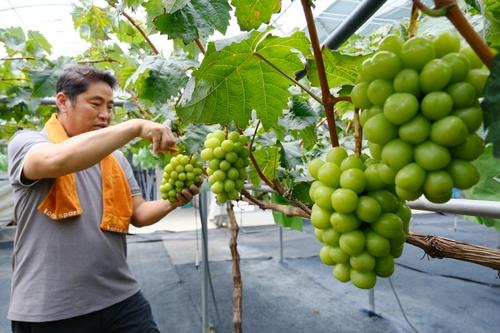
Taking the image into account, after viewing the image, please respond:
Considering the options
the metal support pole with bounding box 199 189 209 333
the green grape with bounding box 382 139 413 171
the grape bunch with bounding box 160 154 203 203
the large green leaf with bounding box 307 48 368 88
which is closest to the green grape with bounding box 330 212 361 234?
the green grape with bounding box 382 139 413 171

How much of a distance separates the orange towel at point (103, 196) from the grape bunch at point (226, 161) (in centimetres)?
94

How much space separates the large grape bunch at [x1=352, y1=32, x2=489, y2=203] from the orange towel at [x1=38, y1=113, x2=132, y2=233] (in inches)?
63.8

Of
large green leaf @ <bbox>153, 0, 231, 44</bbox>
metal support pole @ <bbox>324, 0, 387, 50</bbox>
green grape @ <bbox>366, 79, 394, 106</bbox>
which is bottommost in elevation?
green grape @ <bbox>366, 79, 394, 106</bbox>

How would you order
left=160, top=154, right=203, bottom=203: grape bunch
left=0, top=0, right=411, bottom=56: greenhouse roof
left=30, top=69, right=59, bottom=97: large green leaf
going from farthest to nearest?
left=0, top=0, right=411, bottom=56: greenhouse roof, left=30, top=69, right=59, bottom=97: large green leaf, left=160, top=154, right=203, bottom=203: grape bunch

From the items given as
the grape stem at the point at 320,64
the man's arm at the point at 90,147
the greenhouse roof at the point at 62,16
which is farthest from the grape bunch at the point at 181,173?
the greenhouse roof at the point at 62,16

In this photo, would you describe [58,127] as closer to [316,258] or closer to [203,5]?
[203,5]

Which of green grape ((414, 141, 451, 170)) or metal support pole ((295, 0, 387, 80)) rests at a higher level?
metal support pole ((295, 0, 387, 80))

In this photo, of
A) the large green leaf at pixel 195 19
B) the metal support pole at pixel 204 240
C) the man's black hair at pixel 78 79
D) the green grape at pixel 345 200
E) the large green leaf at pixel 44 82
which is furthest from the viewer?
the metal support pole at pixel 204 240

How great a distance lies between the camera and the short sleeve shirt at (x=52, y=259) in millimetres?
1661

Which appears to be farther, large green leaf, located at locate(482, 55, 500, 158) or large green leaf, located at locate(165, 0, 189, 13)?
large green leaf, located at locate(165, 0, 189, 13)

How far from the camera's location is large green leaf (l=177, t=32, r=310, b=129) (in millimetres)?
729

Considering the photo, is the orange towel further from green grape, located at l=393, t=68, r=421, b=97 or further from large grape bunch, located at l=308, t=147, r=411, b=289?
green grape, located at l=393, t=68, r=421, b=97

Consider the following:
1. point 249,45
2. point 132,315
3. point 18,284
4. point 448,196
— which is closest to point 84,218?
point 18,284

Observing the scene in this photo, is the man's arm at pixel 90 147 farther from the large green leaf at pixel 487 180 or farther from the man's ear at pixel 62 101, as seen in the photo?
the large green leaf at pixel 487 180
